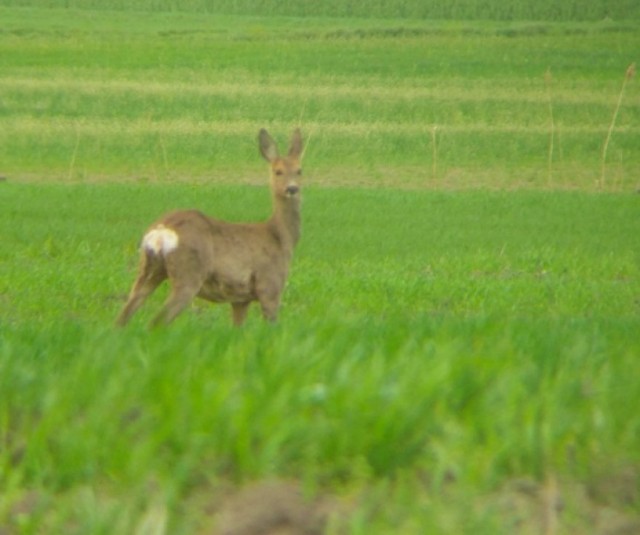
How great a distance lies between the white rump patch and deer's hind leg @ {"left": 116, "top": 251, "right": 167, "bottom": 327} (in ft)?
0.23

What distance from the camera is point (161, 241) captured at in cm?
1182

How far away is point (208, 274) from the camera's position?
39.6 ft

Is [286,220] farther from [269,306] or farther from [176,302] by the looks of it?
[176,302]

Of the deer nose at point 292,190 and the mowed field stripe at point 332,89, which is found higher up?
the deer nose at point 292,190

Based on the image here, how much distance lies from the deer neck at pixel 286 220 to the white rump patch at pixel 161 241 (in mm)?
1320

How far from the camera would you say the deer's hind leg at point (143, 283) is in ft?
39.0

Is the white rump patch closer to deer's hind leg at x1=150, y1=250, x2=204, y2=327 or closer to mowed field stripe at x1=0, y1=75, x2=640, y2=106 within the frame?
deer's hind leg at x1=150, y1=250, x2=204, y2=327

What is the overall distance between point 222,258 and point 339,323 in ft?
14.7

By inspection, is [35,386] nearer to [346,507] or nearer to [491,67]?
[346,507]

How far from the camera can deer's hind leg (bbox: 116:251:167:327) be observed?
11898mm

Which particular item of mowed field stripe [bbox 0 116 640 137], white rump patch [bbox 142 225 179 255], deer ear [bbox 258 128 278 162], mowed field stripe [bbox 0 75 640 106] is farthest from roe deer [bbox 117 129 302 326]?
mowed field stripe [bbox 0 75 640 106]

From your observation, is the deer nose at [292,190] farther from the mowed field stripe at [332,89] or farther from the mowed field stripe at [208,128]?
the mowed field stripe at [332,89]

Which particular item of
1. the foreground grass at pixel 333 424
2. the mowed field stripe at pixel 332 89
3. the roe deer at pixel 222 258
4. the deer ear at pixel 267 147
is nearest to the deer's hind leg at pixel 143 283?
the roe deer at pixel 222 258

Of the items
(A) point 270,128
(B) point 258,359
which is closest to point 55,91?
(A) point 270,128
